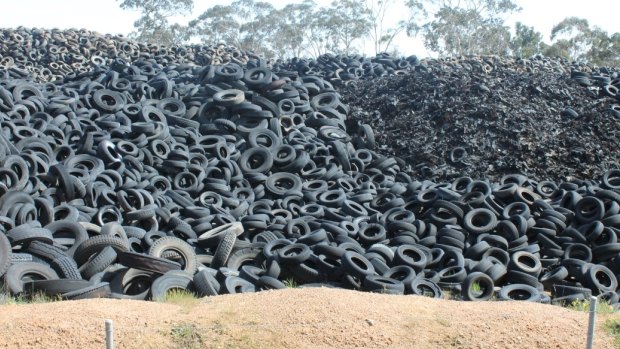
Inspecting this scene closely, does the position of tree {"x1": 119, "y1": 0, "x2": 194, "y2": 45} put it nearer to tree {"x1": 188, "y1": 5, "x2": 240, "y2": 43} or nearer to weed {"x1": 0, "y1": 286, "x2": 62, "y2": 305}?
tree {"x1": 188, "y1": 5, "x2": 240, "y2": 43}

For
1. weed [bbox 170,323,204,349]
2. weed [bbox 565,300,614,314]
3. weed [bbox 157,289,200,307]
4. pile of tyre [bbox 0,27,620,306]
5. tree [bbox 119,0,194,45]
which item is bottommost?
weed [bbox 170,323,204,349]

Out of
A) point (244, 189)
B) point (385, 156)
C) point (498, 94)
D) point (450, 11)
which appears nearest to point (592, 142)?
point (498, 94)

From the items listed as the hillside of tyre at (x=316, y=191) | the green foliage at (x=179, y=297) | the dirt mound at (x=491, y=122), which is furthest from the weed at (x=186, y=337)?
the dirt mound at (x=491, y=122)

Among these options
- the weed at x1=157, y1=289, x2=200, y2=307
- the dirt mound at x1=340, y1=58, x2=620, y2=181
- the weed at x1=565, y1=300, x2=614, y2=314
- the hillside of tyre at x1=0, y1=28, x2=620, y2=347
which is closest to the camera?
the weed at x1=157, y1=289, x2=200, y2=307

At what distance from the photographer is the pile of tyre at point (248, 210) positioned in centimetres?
1038

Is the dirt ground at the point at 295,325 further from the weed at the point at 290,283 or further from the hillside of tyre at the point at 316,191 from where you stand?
the weed at the point at 290,283

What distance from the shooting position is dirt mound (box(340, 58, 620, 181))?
17.4 metres

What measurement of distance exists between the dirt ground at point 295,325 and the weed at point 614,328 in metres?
0.09

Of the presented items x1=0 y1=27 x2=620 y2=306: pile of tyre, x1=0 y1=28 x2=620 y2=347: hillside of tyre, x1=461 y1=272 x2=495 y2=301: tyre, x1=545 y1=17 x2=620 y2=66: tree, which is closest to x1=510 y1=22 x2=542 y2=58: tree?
x1=545 y1=17 x2=620 y2=66: tree

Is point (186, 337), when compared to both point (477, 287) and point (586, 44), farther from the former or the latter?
point (586, 44)

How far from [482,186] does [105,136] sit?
8.33m

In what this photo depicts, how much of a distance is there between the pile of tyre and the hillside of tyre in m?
0.04

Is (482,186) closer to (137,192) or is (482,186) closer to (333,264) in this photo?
(333,264)

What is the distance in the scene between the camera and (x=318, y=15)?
62.4 m
